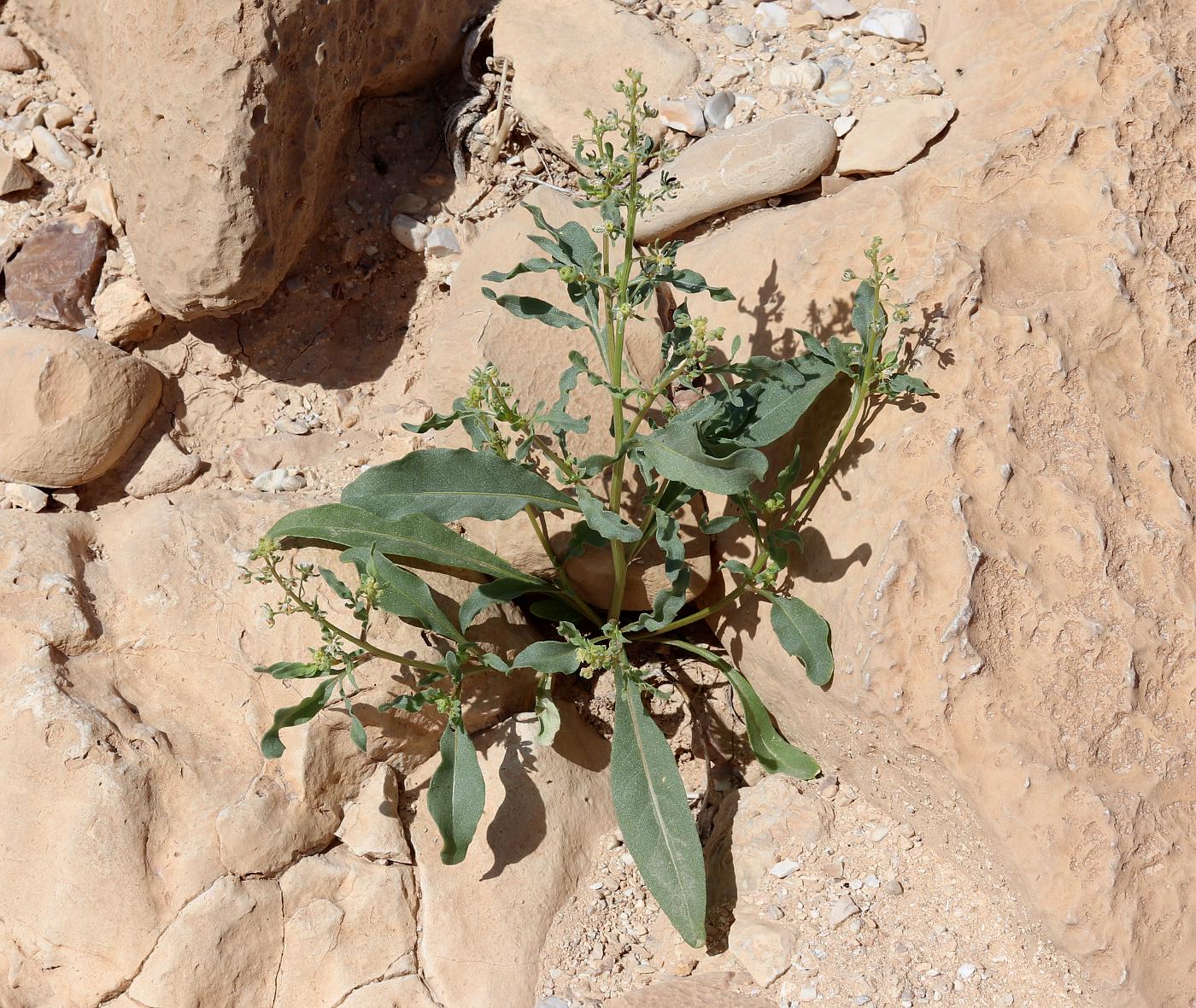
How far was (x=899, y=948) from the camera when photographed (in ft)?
8.45

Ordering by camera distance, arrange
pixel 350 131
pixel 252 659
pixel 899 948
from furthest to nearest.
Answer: pixel 350 131 → pixel 252 659 → pixel 899 948

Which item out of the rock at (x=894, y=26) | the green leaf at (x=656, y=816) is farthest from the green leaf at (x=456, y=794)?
the rock at (x=894, y=26)

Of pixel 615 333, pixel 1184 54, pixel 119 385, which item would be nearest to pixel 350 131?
pixel 119 385

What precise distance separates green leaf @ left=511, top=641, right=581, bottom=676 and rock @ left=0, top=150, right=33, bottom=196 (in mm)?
2551

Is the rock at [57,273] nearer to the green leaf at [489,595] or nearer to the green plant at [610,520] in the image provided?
the green plant at [610,520]

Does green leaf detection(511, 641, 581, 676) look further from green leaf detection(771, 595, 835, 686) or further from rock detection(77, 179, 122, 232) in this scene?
rock detection(77, 179, 122, 232)

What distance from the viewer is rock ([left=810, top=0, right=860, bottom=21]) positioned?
12.4ft

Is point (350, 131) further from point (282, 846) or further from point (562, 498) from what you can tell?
point (282, 846)

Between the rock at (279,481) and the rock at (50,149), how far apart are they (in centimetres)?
143

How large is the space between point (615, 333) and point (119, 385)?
1636 mm

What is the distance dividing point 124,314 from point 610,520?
78.6 inches

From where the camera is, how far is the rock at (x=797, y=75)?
364 centimetres

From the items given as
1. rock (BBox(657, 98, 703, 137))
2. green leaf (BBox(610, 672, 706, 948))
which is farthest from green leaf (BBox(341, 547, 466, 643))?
rock (BBox(657, 98, 703, 137))

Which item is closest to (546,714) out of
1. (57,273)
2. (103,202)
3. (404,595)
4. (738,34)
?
(404,595)
